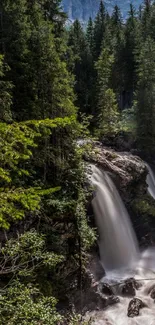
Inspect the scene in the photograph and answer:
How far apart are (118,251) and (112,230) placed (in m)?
1.32

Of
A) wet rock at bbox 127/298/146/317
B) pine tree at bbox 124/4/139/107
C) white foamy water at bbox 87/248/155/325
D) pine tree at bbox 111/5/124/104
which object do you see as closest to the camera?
white foamy water at bbox 87/248/155/325

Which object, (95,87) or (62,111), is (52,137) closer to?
(62,111)

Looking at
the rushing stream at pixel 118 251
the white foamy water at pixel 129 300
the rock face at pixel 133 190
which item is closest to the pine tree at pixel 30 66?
the rock face at pixel 133 190

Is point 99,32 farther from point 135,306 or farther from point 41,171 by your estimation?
point 135,306

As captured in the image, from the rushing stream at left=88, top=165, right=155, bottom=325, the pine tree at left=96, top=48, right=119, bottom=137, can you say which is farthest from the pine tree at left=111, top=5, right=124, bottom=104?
the rushing stream at left=88, top=165, right=155, bottom=325

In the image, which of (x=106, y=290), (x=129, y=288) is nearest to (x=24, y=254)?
(x=106, y=290)

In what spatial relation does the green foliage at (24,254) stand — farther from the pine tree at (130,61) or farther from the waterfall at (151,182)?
the pine tree at (130,61)

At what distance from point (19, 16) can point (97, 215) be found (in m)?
13.1

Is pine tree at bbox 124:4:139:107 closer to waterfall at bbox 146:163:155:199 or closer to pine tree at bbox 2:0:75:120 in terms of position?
waterfall at bbox 146:163:155:199

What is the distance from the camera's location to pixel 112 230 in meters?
18.7

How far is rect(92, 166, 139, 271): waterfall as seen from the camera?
1802 centimetres

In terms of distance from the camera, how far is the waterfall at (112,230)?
1802cm

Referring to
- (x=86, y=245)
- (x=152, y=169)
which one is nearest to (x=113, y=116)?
(x=152, y=169)

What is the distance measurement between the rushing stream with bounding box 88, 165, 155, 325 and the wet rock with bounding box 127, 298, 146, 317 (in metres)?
0.19
